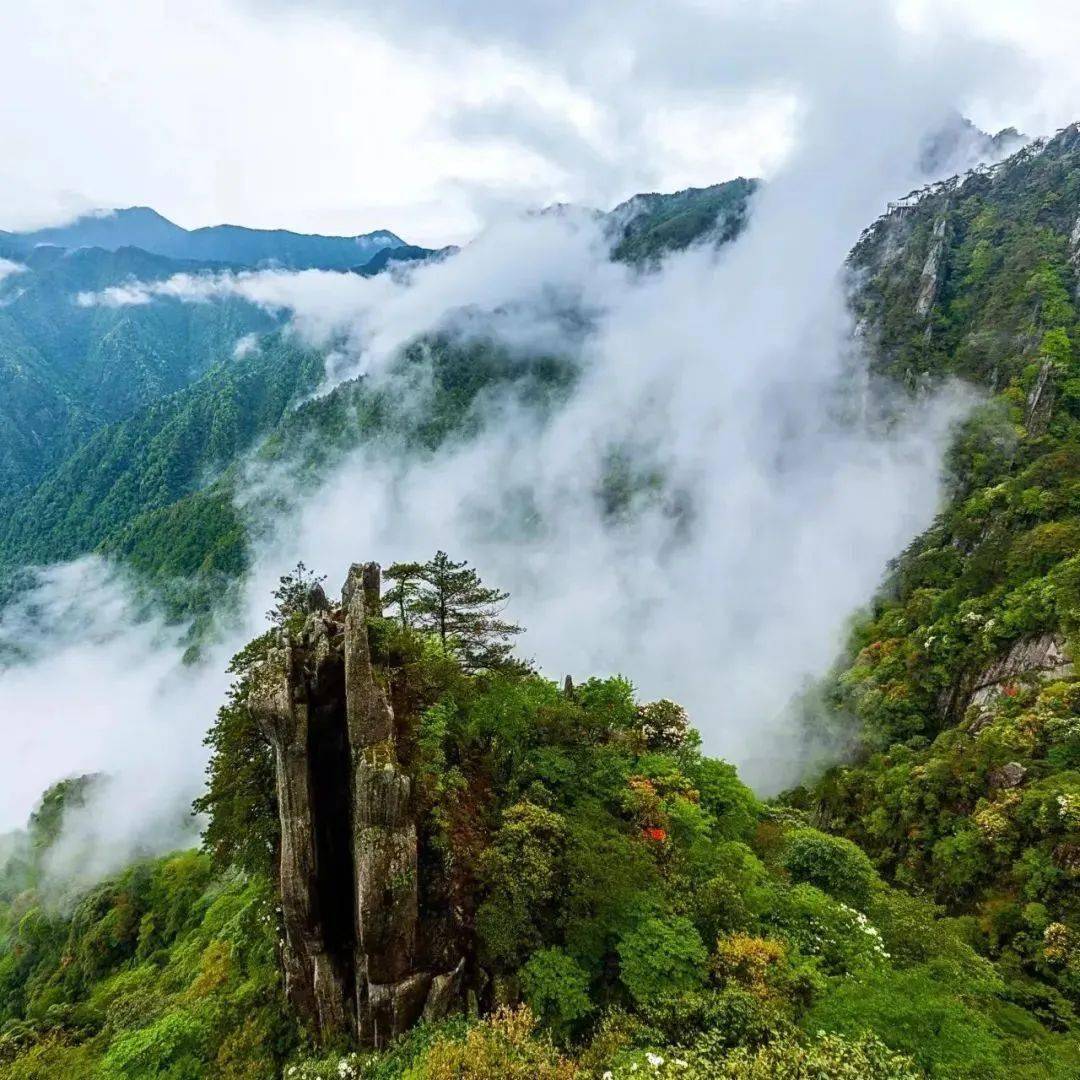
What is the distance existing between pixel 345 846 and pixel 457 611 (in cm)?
1480

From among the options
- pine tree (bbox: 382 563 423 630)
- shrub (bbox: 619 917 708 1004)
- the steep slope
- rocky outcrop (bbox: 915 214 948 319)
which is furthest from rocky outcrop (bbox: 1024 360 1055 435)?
shrub (bbox: 619 917 708 1004)

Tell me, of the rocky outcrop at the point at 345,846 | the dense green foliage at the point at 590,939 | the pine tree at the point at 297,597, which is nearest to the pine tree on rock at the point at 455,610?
the dense green foliage at the point at 590,939

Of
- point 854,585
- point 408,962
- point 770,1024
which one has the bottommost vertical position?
point 770,1024

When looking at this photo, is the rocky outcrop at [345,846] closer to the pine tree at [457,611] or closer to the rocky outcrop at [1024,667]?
the pine tree at [457,611]

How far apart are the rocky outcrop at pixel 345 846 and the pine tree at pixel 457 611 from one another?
36.6ft

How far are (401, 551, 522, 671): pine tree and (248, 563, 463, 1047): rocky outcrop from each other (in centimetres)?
1116

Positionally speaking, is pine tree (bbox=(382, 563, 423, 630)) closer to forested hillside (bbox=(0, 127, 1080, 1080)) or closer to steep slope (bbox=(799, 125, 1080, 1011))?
forested hillside (bbox=(0, 127, 1080, 1080))

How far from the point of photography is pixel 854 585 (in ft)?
410

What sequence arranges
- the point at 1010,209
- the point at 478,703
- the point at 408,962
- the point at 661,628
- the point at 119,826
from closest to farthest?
1. the point at 408,962
2. the point at 478,703
3. the point at 119,826
4. the point at 1010,209
5. the point at 661,628

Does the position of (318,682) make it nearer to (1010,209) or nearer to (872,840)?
(872,840)

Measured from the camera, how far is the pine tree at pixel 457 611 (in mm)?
33219

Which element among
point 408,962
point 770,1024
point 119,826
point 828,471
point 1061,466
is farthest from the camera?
point 828,471

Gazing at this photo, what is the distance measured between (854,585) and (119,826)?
137 meters

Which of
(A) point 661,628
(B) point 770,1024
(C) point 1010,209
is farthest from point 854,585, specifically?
(B) point 770,1024
